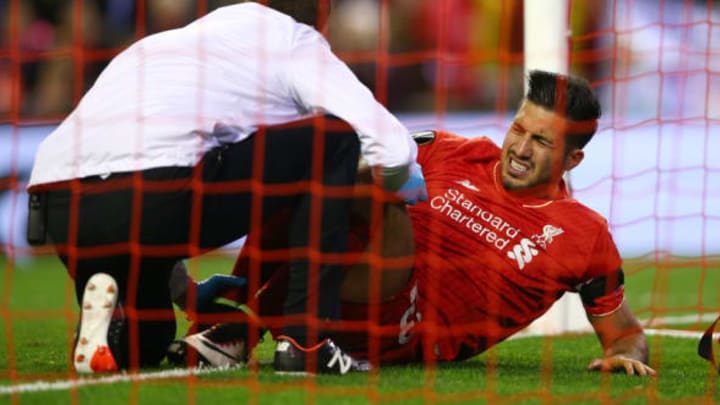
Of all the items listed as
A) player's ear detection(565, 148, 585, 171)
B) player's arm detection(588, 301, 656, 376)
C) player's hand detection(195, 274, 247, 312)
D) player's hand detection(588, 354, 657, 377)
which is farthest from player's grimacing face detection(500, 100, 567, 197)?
player's hand detection(195, 274, 247, 312)

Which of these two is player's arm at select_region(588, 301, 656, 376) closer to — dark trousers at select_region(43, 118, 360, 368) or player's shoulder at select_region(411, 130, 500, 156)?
player's shoulder at select_region(411, 130, 500, 156)

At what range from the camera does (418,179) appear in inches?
156

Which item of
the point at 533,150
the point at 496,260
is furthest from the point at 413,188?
the point at 533,150

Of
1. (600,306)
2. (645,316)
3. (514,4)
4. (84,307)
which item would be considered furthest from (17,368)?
(514,4)

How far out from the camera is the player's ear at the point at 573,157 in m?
4.75

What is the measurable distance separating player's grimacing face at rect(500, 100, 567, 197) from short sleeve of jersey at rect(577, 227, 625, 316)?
306 mm

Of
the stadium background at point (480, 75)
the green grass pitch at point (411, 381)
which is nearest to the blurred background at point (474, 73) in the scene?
the stadium background at point (480, 75)

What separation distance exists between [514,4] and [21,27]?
3.89 meters

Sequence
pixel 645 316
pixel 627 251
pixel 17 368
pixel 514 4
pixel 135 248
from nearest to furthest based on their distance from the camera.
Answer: pixel 135 248
pixel 17 368
pixel 645 316
pixel 627 251
pixel 514 4

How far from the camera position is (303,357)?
389cm

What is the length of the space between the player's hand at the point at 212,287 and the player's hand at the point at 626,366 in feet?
4.17

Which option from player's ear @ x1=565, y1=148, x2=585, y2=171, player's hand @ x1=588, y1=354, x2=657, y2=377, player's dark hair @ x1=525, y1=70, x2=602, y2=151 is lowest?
player's hand @ x1=588, y1=354, x2=657, y2=377

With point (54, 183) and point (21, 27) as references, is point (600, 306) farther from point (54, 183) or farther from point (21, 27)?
point (21, 27)

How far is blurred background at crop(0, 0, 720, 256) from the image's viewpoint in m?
9.21
